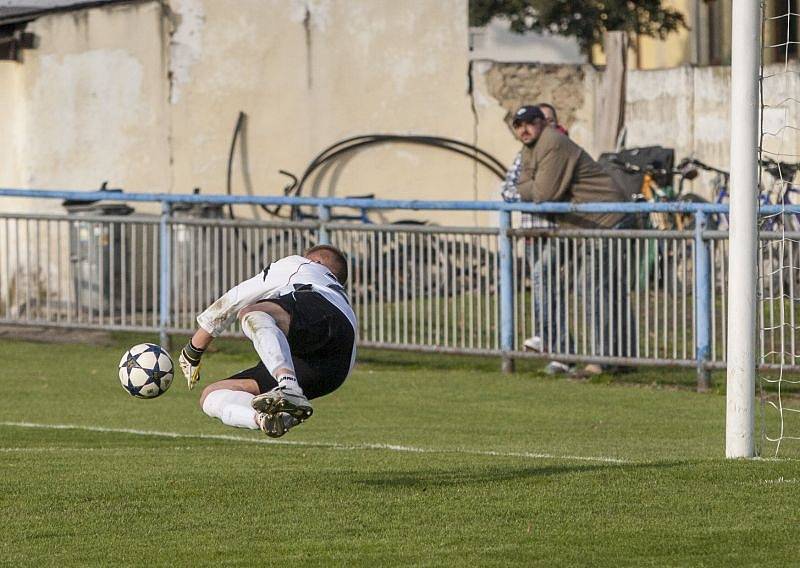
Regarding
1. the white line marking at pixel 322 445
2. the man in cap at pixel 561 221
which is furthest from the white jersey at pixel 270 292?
the man in cap at pixel 561 221

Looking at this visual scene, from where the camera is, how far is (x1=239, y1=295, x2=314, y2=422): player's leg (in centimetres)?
822

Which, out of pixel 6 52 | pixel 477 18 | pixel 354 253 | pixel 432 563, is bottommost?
pixel 432 563

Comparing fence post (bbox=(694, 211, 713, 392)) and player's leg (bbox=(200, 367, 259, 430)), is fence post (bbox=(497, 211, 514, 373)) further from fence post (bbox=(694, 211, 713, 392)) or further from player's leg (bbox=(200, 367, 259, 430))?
player's leg (bbox=(200, 367, 259, 430))

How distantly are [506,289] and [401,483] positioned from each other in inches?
256

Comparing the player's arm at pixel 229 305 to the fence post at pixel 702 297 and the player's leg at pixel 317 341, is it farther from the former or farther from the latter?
the fence post at pixel 702 297

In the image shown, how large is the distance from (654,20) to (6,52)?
15.1 metres

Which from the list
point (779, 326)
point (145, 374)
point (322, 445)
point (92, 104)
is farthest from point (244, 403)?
point (92, 104)

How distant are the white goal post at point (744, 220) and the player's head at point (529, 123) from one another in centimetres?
525

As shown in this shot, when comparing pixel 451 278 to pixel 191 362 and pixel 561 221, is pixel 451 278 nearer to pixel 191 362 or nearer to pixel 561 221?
pixel 561 221

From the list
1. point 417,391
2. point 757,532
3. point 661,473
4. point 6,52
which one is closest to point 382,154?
point 6,52

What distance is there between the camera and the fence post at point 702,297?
1406 cm

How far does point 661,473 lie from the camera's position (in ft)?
29.7

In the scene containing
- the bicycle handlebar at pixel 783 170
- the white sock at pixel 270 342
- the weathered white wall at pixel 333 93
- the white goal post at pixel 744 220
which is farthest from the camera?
the weathered white wall at pixel 333 93

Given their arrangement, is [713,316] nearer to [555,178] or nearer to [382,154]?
[555,178]
